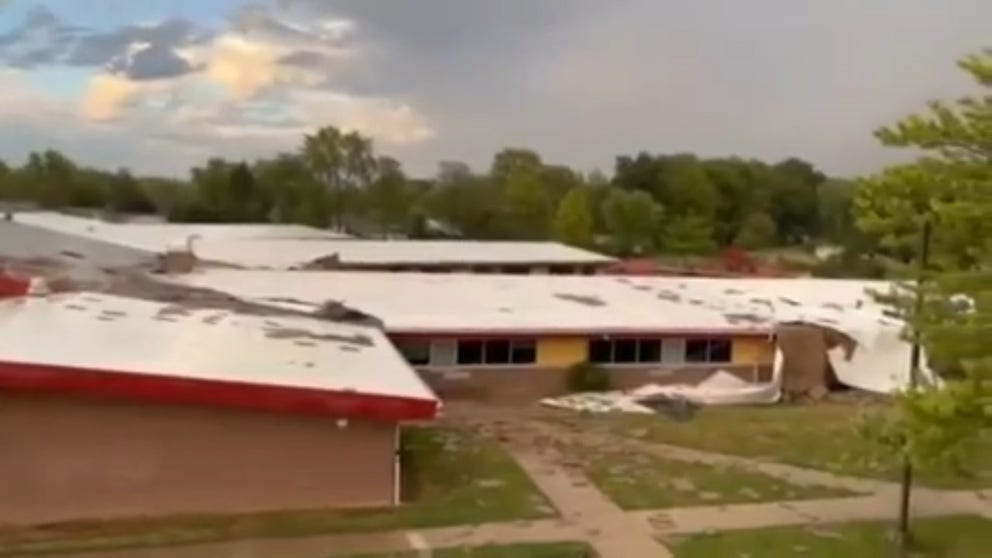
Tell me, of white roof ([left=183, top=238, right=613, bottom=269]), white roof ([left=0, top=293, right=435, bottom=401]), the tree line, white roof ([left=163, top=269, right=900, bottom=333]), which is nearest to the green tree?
the tree line

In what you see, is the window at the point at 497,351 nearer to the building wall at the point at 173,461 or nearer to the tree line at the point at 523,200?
the building wall at the point at 173,461

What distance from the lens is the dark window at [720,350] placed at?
33.6m

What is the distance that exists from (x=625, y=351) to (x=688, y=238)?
56571 mm

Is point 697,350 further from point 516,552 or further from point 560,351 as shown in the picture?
point 516,552

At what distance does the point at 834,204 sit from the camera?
102 metres

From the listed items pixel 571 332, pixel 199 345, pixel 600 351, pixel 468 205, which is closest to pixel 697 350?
pixel 600 351

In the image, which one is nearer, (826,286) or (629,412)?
(629,412)

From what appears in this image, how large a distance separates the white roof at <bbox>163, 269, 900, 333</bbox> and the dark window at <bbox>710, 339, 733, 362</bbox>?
0.45m

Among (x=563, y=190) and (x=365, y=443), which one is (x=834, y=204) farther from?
(x=365, y=443)

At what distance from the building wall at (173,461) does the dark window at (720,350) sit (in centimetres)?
1500

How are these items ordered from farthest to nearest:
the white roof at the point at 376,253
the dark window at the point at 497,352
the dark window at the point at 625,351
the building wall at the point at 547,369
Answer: the white roof at the point at 376,253 → the dark window at the point at 625,351 → the dark window at the point at 497,352 → the building wall at the point at 547,369

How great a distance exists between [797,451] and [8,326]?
1538 centimetres

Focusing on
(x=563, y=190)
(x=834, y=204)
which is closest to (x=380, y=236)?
(x=563, y=190)

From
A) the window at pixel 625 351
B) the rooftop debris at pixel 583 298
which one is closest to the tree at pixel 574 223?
the rooftop debris at pixel 583 298
